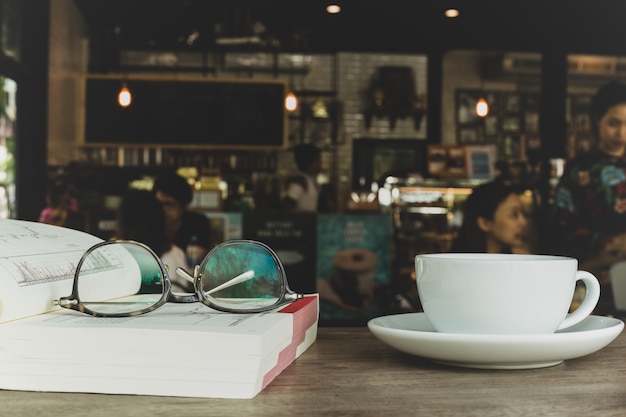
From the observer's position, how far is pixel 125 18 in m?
7.31

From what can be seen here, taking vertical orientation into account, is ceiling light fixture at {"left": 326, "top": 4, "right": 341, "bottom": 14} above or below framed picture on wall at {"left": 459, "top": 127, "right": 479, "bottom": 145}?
above

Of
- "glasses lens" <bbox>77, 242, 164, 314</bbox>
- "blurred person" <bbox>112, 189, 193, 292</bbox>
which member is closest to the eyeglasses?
"glasses lens" <bbox>77, 242, 164, 314</bbox>

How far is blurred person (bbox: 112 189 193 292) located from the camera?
211 inches

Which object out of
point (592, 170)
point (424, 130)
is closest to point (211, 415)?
point (592, 170)

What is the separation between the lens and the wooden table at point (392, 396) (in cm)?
61

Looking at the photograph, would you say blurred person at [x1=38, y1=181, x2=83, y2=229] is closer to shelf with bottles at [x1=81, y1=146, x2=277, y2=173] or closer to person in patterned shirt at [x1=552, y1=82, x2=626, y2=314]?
shelf with bottles at [x1=81, y1=146, x2=277, y2=173]

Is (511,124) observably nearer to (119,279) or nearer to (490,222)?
(490,222)

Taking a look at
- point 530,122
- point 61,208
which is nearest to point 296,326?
point 61,208

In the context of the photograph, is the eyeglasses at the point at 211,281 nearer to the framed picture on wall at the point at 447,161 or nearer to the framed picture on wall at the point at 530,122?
the framed picture on wall at the point at 447,161

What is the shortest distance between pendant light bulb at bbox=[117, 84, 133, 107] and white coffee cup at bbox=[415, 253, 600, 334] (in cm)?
604

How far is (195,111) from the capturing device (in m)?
6.69

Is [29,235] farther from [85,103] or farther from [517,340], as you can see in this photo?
[85,103]

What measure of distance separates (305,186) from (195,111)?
1.13 metres

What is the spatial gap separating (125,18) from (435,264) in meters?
7.02
